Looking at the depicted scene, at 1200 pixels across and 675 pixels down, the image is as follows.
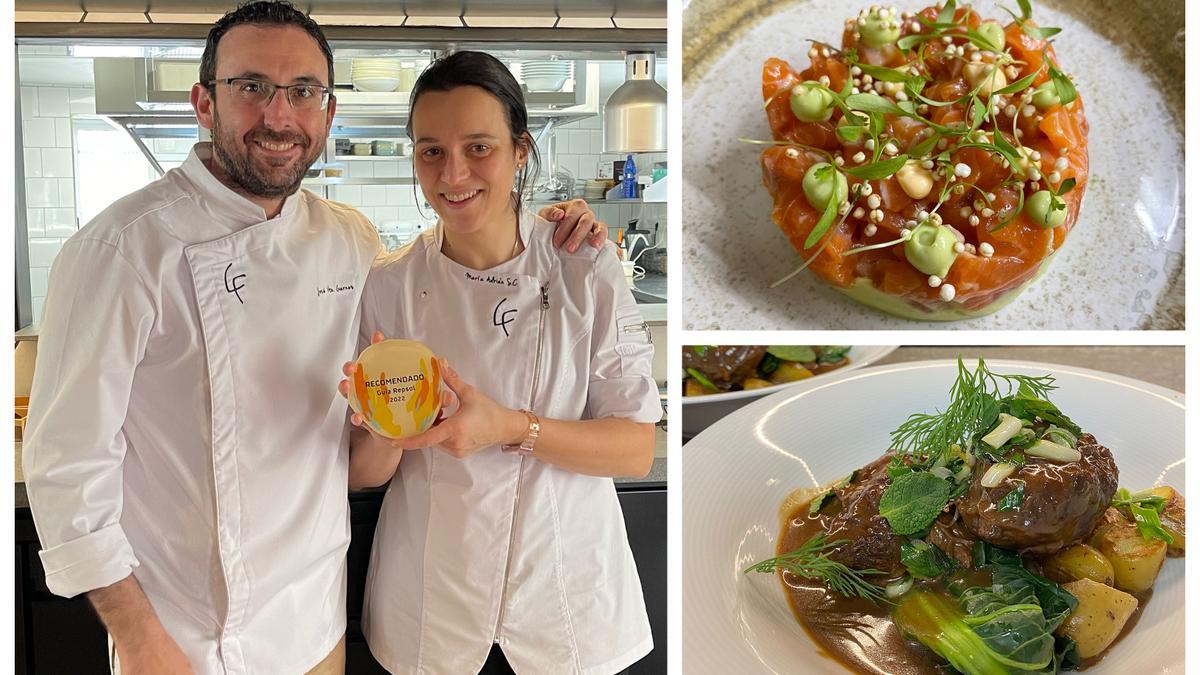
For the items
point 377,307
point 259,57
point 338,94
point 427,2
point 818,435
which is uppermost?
point 338,94

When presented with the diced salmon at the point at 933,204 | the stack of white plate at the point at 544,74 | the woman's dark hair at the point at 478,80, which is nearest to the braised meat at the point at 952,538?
the diced salmon at the point at 933,204

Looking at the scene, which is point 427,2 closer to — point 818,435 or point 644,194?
point 818,435

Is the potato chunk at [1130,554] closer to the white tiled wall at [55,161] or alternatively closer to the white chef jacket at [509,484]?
the white chef jacket at [509,484]

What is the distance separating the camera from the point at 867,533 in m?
0.97

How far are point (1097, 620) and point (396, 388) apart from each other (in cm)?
73

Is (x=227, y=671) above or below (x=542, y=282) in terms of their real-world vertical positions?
below

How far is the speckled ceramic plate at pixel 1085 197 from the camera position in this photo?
1047mm

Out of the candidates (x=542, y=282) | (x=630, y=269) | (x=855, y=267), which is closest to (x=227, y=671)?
(x=542, y=282)

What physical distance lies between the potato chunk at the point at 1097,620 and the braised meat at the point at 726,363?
1.32 ft

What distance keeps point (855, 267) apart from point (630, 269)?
5.97 feet

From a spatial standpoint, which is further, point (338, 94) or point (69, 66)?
point (69, 66)

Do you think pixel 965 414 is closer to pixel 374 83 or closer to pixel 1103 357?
pixel 1103 357

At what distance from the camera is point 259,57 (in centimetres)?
105

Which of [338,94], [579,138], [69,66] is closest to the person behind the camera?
[338,94]
